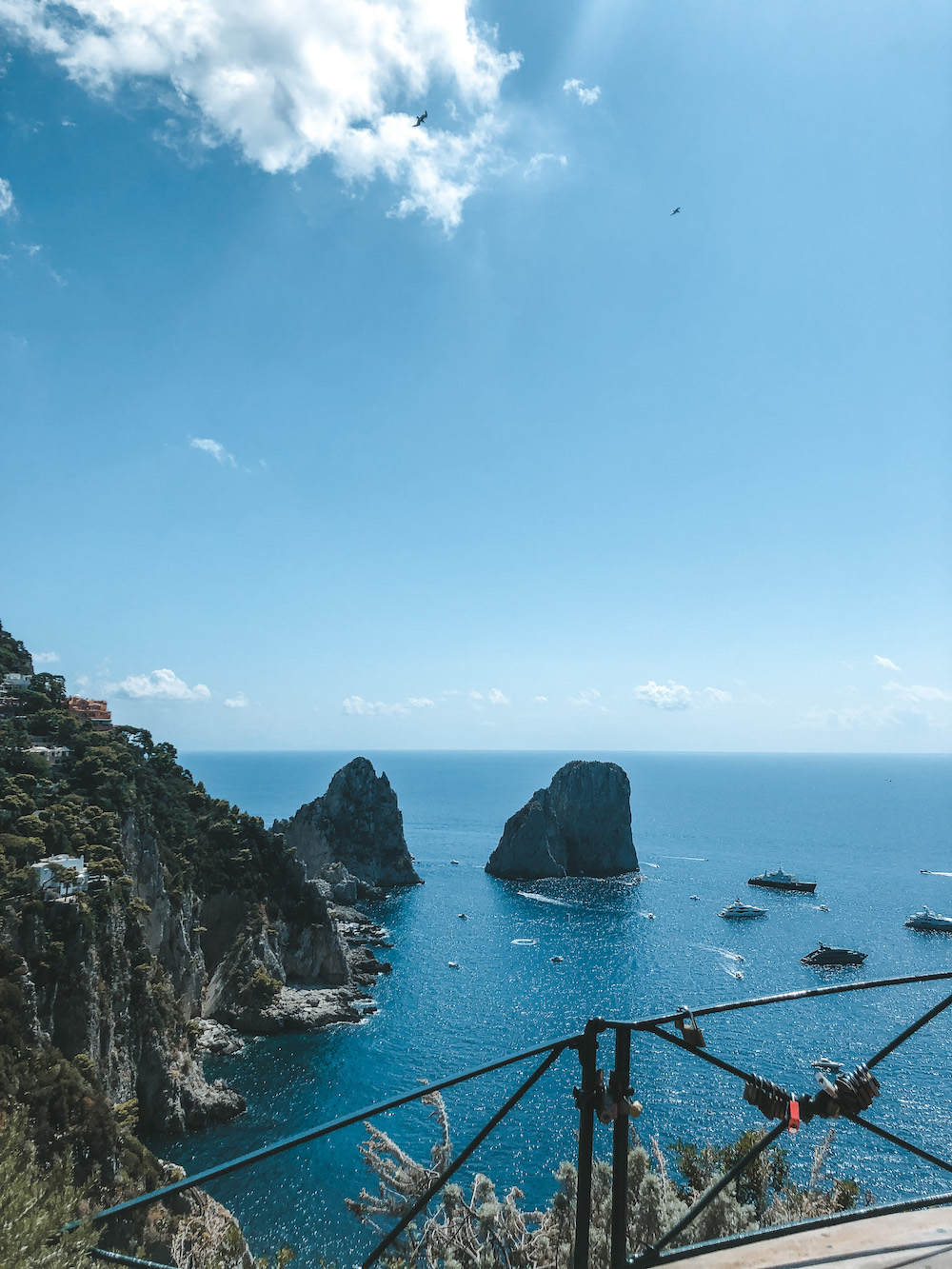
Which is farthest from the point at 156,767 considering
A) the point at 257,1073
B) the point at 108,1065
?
the point at 108,1065

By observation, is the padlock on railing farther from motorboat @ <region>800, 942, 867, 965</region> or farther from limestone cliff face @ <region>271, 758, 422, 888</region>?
limestone cliff face @ <region>271, 758, 422, 888</region>

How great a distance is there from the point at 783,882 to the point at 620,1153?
94.8 metres

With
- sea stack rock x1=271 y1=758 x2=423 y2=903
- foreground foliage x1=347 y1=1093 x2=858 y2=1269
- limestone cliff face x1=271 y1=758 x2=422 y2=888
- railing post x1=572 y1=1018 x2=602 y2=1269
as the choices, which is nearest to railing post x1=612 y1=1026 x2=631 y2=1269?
railing post x1=572 y1=1018 x2=602 y2=1269

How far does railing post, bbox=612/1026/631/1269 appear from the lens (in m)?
A: 3.37

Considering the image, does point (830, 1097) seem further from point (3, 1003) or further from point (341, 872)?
point (341, 872)

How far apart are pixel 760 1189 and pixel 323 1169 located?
2342 cm

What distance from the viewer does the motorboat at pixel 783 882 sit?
274ft

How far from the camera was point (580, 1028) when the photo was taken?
1986 inches

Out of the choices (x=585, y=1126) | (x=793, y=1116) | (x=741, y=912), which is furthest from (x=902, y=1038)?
(x=741, y=912)

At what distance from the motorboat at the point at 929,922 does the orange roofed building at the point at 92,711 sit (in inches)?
3056

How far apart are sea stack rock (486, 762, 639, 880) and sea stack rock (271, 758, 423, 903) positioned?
14518mm

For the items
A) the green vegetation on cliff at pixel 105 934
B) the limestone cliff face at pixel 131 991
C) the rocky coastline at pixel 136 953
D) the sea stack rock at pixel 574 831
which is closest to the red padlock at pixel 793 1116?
the green vegetation on cliff at pixel 105 934

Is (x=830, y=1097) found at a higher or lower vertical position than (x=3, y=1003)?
higher

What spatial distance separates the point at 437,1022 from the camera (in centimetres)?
4709
